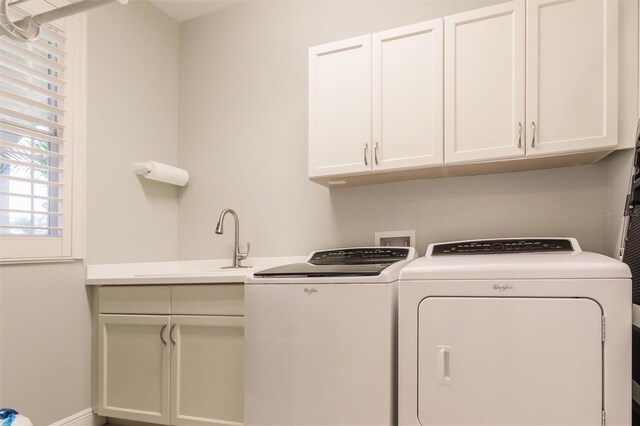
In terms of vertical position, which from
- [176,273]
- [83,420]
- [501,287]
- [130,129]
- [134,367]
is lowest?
[83,420]

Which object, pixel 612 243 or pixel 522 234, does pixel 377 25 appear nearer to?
pixel 522 234

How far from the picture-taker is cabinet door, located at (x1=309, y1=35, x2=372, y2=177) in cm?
207

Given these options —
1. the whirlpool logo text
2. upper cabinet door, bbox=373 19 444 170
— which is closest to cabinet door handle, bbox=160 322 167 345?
upper cabinet door, bbox=373 19 444 170

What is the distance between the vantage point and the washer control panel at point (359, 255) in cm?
212

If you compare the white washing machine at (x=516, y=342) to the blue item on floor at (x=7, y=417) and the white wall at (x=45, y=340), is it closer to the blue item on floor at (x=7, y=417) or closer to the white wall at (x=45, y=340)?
the blue item on floor at (x=7, y=417)

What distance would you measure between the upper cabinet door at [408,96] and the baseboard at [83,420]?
6.75 feet

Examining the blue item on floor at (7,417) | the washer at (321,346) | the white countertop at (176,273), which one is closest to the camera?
the blue item on floor at (7,417)

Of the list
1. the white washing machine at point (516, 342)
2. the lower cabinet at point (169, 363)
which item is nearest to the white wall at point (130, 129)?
the lower cabinet at point (169, 363)

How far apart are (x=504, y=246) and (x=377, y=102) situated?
0.93 meters

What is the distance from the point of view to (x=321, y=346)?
1.63m

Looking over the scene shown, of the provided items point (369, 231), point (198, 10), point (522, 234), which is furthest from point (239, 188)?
point (522, 234)

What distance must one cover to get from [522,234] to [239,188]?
174 centimetres

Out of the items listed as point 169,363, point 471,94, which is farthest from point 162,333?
point 471,94

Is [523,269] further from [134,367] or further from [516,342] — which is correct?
[134,367]
